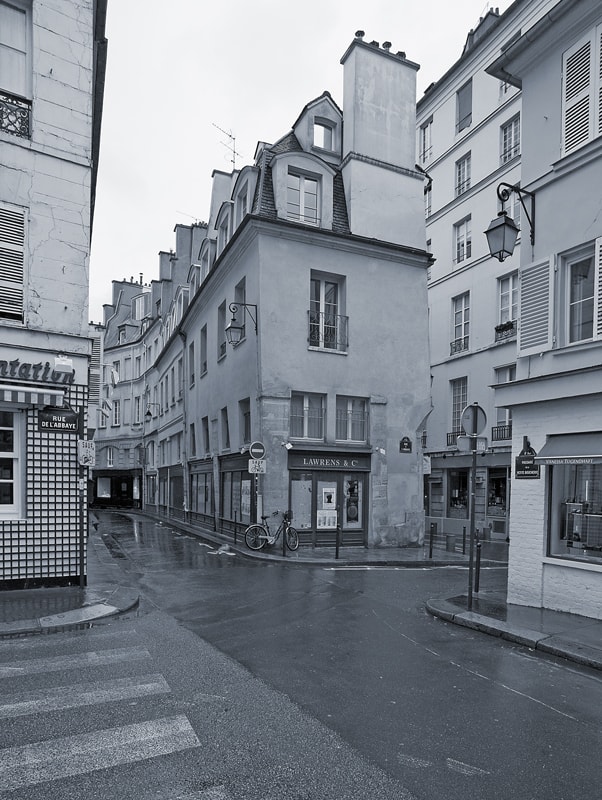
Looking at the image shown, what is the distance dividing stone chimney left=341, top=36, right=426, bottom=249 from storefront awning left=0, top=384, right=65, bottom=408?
1192 centimetres

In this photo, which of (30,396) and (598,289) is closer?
(598,289)

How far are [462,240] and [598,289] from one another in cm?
1971

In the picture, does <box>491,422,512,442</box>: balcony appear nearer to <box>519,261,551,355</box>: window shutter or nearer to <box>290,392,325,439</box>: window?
<box>290,392,325,439</box>: window

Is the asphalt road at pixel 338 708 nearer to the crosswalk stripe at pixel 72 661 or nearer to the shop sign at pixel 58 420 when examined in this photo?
the crosswalk stripe at pixel 72 661

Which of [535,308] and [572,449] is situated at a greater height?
[535,308]

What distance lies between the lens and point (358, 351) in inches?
729

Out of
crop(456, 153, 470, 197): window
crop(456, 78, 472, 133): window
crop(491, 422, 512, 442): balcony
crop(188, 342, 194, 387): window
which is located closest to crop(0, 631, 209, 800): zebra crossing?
crop(491, 422, 512, 442): balcony

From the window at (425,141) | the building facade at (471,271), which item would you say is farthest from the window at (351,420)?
the window at (425,141)

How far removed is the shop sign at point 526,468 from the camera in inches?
354

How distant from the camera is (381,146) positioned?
19.3 m

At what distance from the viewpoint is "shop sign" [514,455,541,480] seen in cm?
900

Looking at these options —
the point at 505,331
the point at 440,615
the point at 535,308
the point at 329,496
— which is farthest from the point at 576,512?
the point at 505,331

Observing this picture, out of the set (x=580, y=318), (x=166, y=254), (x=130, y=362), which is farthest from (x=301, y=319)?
(x=130, y=362)

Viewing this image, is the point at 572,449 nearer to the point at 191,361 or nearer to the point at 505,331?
the point at 505,331
